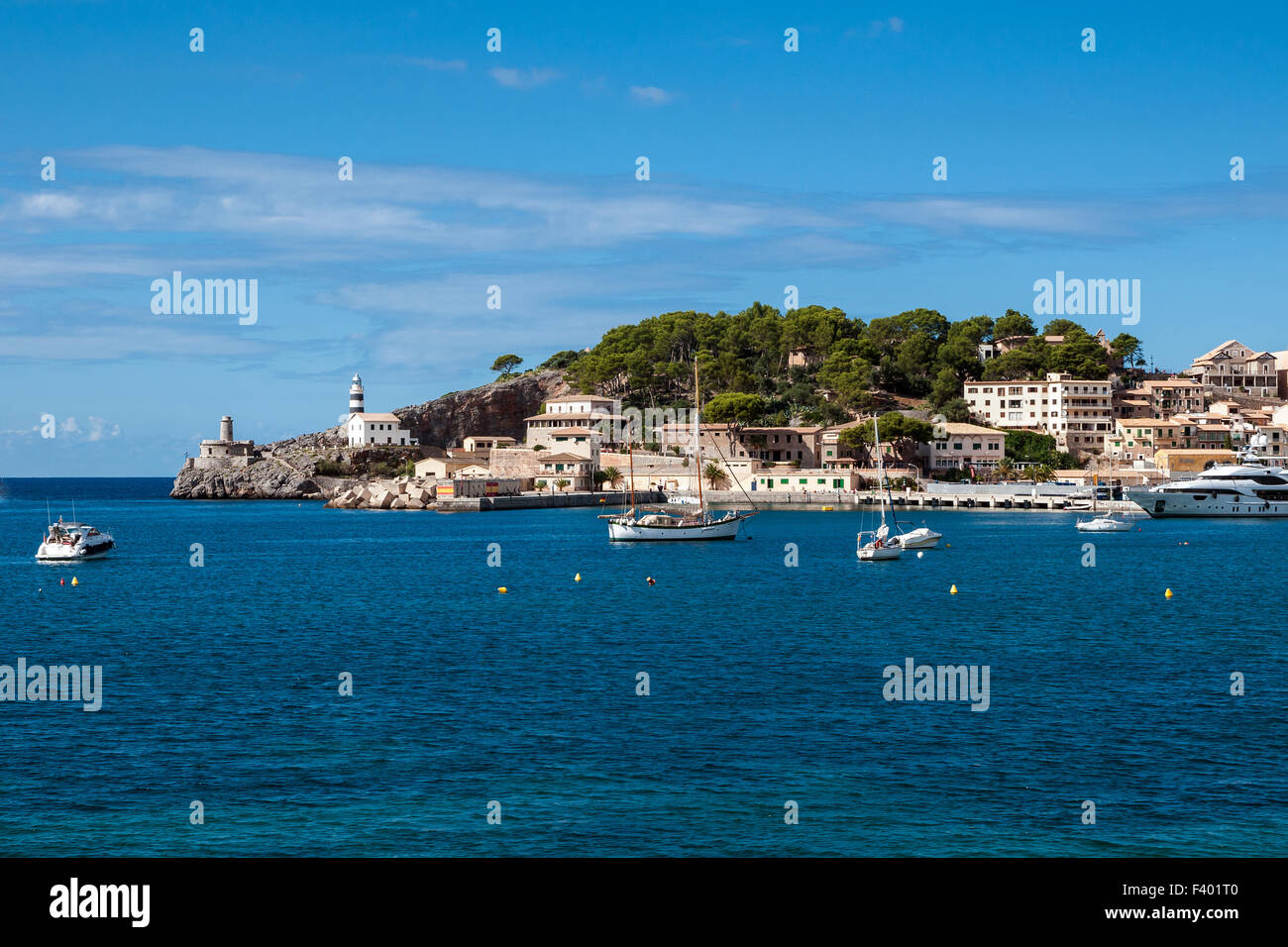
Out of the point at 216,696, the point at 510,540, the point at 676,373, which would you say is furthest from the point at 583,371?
the point at 216,696

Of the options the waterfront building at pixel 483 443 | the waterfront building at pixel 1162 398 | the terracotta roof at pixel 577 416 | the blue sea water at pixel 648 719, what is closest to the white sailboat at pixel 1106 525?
the blue sea water at pixel 648 719

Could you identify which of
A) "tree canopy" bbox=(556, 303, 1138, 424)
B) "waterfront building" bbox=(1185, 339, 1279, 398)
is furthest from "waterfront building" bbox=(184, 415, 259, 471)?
"waterfront building" bbox=(1185, 339, 1279, 398)

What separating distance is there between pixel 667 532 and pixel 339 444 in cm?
9884

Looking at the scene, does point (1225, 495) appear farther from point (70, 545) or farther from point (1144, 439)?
point (70, 545)

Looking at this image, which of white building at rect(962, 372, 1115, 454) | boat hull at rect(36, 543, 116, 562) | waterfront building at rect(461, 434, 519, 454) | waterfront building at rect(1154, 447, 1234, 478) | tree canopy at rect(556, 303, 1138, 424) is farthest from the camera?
waterfront building at rect(461, 434, 519, 454)

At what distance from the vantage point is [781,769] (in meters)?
20.5

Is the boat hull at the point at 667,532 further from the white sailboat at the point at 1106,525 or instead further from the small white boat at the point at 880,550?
the white sailboat at the point at 1106,525

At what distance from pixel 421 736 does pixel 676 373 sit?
466 ft

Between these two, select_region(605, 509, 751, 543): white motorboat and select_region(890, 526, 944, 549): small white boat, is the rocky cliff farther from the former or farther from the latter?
select_region(890, 526, 944, 549): small white boat

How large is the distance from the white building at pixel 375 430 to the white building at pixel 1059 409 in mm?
81404

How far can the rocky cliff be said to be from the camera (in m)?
154

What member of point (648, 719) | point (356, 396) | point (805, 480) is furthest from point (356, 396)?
point (648, 719)

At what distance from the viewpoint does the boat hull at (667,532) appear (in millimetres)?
77000

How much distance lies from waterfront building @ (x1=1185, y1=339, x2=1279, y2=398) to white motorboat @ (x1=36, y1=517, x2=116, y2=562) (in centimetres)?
15910
